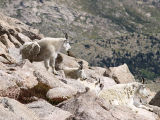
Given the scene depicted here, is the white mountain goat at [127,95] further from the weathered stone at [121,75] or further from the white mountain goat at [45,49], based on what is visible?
the weathered stone at [121,75]

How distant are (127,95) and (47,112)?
1084 cm

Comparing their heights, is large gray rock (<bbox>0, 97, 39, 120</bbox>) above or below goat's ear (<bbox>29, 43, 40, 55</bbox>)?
above

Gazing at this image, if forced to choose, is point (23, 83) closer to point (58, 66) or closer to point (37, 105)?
point (37, 105)

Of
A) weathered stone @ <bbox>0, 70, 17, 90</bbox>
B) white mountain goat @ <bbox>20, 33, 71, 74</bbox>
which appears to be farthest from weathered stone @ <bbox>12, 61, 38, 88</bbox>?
white mountain goat @ <bbox>20, 33, 71, 74</bbox>

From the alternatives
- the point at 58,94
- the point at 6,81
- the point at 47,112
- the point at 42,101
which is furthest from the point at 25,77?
the point at 47,112

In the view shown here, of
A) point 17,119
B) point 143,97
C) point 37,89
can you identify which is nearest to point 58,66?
point 143,97

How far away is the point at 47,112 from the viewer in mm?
11805

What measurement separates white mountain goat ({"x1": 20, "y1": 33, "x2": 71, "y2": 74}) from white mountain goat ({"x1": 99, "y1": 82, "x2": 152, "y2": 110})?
180 inches

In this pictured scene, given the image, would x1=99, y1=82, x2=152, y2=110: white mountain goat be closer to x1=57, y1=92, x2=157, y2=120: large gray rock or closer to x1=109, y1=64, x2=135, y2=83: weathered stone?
x1=57, y1=92, x2=157, y2=120: large gray rock

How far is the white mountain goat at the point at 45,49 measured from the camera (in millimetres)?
21016

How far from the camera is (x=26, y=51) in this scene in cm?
2200

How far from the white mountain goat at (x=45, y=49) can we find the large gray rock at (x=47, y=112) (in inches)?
340

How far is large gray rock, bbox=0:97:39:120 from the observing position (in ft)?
30.2

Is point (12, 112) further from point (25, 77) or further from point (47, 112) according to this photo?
point (25, 77)
